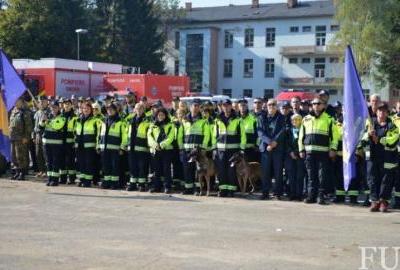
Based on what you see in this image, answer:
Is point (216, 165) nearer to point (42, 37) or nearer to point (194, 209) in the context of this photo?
point (194, 209)

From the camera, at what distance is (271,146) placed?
1332cm

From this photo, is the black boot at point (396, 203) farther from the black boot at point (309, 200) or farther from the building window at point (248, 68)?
the building window at point (248, 68)

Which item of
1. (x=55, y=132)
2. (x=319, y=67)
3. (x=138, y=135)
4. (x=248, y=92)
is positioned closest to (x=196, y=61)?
(x=248, y=92)

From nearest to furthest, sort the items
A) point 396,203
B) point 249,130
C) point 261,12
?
point 396,203, point 249,130, point 261,12

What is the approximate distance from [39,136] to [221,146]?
5.74 m

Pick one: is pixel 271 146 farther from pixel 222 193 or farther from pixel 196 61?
pixel 196 61

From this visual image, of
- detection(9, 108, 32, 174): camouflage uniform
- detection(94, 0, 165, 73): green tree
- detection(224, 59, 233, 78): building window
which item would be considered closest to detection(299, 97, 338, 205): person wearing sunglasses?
detection(9, 108, 32, 174): camouflage uniform

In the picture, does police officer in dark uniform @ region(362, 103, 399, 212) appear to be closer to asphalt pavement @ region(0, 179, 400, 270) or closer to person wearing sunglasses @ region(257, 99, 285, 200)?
asphalt pavement @ region(0, 179, 400, 270)

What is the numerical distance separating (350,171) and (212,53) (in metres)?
66.3

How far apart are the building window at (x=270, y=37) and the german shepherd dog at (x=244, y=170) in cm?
6073

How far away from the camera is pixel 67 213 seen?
11.3m

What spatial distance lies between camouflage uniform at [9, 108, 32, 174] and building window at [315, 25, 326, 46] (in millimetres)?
57366

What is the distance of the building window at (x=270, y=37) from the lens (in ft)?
242

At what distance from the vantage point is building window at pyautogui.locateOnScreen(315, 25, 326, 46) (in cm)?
7031
